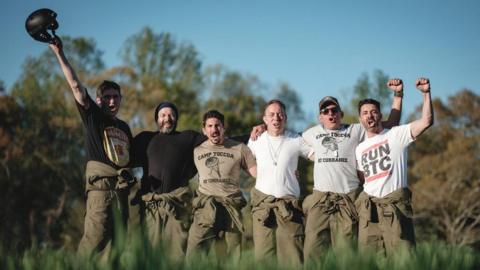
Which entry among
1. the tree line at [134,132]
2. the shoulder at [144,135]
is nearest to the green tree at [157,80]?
the tree line at [134,132]

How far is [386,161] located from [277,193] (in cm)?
122

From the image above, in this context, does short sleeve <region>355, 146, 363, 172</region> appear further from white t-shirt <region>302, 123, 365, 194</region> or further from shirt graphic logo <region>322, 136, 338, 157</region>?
shirt graphic logo <region>322, 136, 338, 157</region>

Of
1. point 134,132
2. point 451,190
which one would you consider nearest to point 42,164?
point 134,132

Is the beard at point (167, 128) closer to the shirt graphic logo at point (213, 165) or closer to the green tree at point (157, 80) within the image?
the shirt graphic logo at point (213, 165)

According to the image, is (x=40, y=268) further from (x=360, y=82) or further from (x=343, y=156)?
(x=360, y=82)

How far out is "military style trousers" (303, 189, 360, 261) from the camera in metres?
6.35

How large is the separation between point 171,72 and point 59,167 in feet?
34.7

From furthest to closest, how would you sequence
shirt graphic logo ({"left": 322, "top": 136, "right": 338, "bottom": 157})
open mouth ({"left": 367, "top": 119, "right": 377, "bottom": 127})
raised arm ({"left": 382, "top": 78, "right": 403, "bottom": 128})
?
raised arm ({"left": 382, "top": 78, "right": 403, "bottom": 128}) → shirt graphic logo ({"left": 322, "top": 136, "right": 338, "bottom": 157}) → open mouth ({"left": 367, "top": 119, "right": 377, "bottom": 127})

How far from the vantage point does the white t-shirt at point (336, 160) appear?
21.2 ft

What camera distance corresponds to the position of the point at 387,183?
619 cm

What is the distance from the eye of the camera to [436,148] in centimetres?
3375

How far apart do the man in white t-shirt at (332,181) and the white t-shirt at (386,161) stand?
19cm

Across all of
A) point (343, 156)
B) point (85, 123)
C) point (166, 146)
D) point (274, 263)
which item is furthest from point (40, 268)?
point (343, 156)

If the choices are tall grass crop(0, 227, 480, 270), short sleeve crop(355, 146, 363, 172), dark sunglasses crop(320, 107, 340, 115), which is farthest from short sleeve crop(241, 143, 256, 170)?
tall grass crop(0, 227, 480, 270)
